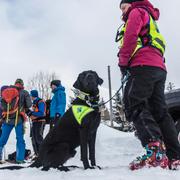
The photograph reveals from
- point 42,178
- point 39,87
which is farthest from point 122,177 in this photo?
point 39,87

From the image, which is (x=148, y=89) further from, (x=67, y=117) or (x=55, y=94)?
(x=55, y=94)

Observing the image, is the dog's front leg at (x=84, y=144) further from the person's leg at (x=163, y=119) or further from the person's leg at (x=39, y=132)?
the person's leg at (x=39, y=132)

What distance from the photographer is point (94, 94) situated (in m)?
4.42

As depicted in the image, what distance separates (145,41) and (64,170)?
169 centimetres

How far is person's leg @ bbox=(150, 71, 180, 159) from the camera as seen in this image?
3598 mm

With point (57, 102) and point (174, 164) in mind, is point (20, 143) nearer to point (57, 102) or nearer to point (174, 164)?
point (57, 102)

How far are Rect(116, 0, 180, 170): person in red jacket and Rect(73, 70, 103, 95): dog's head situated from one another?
872 mm

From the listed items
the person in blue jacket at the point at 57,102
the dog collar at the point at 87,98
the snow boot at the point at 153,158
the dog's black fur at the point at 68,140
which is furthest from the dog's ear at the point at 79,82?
the person in blue jacket at the point at 57,102

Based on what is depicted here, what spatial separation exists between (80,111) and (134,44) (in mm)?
1088

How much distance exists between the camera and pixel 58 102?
7730 mm

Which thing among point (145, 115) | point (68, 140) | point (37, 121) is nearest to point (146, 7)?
point (145, 115)

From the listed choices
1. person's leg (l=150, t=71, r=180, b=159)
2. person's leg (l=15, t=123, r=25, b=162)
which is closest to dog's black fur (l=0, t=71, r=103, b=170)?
person's leg (l=150, t=71, r=180, b=159)

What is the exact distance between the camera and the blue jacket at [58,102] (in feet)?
25.1

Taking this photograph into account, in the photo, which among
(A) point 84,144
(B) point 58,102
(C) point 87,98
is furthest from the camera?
(B) point 58,102
